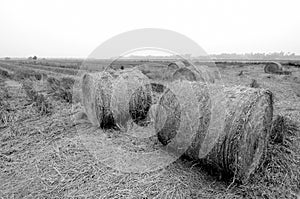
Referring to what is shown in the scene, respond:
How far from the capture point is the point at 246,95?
289 cm

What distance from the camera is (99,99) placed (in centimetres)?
465

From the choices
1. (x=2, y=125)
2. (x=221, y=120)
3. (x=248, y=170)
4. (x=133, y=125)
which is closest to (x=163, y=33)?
(x=133, y=125)

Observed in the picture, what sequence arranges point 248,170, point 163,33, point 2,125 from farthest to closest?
1. point 163,33
2. point 2,125
3. point 248,170

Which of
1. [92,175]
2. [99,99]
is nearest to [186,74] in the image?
[99,99]

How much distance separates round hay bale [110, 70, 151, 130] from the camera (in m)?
4.81

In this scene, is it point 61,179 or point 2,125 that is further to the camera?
point 2,125

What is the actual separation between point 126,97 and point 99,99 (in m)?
0.66

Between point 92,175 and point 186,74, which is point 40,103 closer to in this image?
point 92,175

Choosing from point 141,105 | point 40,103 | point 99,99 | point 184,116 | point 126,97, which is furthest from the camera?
point 40,103

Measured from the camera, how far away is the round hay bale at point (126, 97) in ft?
15.8

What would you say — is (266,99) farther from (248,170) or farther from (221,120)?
(248,170)

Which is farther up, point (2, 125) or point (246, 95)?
point (246, 95)

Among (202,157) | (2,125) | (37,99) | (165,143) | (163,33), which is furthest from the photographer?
(37,99)

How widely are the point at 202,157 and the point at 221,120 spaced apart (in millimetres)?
699
